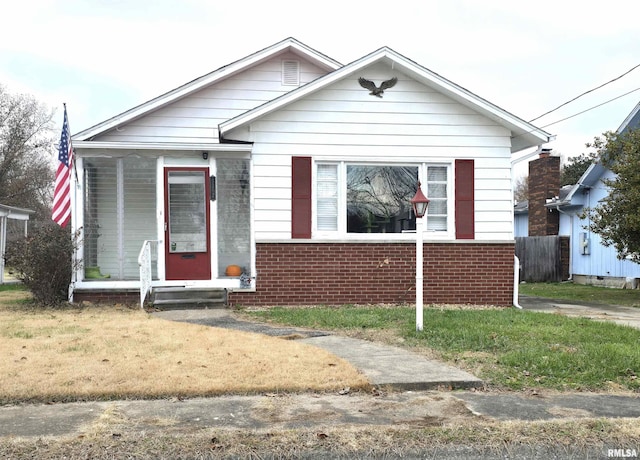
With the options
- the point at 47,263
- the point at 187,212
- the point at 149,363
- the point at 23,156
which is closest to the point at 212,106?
the point at 187,212

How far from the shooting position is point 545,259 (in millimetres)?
23578

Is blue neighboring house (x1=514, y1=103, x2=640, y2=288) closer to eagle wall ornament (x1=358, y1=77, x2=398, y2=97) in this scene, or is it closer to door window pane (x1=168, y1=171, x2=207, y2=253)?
eagle wall ornament (x1=358, y1=77, x2=398, y2=97)

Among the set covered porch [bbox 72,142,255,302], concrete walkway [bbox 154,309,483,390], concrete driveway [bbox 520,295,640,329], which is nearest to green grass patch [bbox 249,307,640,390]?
concrete walkway [bbox 154,309,483,390]

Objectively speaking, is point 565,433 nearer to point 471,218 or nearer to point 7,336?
point 7,336

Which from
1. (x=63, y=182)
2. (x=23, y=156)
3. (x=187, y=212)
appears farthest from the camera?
(x=23, y=156)

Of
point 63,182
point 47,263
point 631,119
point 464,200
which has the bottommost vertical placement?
point 47,263

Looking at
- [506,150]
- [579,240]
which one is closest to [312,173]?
[506,150]

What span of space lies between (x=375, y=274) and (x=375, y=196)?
1.55 m

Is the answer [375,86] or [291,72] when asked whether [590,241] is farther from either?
[375,86]

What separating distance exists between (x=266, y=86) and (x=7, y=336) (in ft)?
27.8

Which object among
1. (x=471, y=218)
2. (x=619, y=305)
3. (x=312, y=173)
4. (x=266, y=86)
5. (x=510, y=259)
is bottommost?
(x=619, y=305)

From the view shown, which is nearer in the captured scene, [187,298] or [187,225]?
[187,298]

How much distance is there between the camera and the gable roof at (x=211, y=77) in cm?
1236

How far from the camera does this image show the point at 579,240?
22.6m
